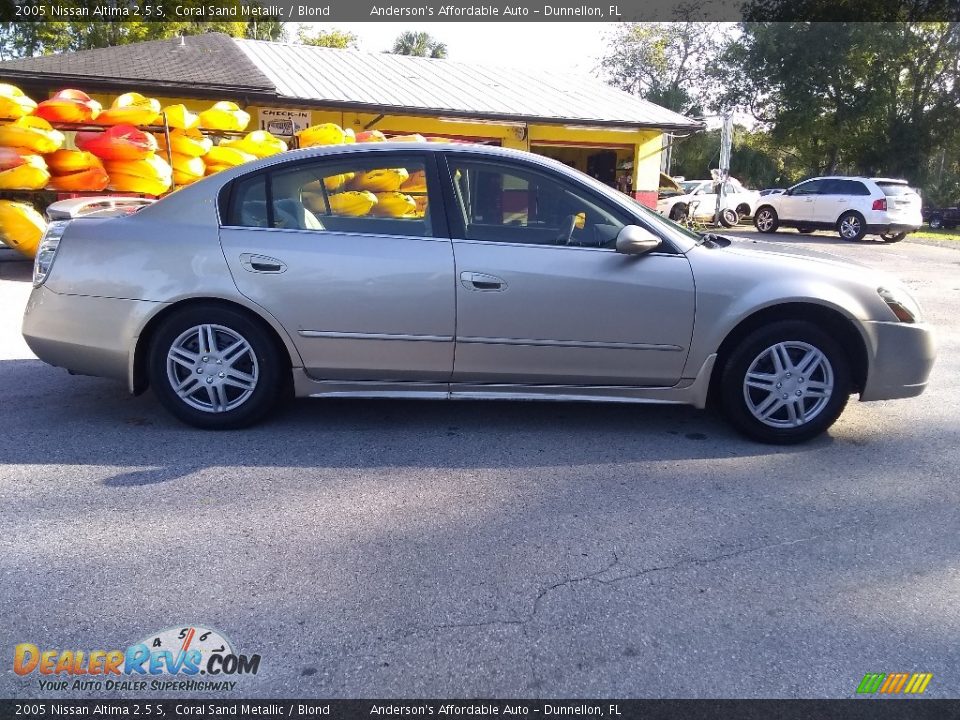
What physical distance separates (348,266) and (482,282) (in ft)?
2.37

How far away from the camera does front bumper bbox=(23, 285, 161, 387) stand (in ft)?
13.8

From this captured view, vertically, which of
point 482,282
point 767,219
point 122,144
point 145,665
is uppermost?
point 122,144

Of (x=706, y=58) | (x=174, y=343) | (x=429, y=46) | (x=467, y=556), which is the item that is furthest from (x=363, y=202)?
(x=429, y=46)

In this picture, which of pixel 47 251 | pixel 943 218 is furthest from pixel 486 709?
pixel 943 218

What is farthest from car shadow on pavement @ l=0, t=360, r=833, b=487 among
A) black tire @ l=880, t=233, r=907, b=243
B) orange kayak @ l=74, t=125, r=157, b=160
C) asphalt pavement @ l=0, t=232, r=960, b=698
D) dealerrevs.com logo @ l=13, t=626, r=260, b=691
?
black tire @ l=880, t=233, r=907, b=243

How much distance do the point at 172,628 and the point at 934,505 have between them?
3340 mm

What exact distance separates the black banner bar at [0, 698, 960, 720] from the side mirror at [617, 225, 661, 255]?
2422 mm

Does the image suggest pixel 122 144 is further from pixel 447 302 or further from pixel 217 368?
pixel 447 302

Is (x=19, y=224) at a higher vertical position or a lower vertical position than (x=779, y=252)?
lower

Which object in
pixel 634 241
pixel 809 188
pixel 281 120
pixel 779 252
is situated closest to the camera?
pixel 634 241

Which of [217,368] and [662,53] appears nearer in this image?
[217,368]

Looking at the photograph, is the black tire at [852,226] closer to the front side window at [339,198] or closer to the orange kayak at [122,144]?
the orange kayak at [122,144]

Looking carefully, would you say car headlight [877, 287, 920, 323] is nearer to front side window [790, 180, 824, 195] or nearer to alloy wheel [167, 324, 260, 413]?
alloy wheel [167, 324, 260, 413]

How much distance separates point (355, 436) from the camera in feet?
14.3
